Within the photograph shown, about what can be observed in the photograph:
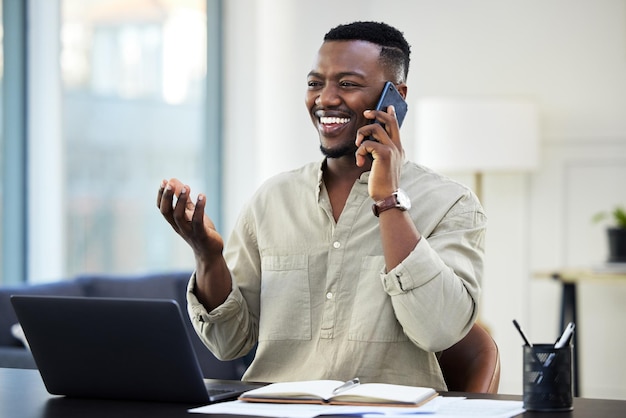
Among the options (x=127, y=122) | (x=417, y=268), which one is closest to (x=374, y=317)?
(x=417, y=268)

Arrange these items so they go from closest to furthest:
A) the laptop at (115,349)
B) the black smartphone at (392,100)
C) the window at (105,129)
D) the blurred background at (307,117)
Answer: the laptop at (115,349), the black smartphone at (392,100), the window at (105,129), the blurred background at (307,117)

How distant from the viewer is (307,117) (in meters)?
5.19

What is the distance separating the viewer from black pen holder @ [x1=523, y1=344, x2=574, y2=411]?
4.47ft

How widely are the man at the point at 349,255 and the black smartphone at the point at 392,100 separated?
0.03 meters

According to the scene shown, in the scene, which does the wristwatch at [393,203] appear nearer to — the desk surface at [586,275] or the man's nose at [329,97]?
the man's nose at [329,97]

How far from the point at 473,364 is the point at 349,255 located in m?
0.31

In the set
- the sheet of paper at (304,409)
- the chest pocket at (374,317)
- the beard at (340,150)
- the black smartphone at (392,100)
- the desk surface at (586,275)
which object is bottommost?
the desk surface at (586,275)

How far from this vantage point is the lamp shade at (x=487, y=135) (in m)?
4.70

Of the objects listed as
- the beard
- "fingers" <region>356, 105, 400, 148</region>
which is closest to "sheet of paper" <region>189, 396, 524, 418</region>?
"fingers" <region>356, 105, 400, 148</region>

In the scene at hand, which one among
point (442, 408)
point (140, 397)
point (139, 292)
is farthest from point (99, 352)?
point (139, 292)

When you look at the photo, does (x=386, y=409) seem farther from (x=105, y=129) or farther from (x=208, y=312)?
(x=105, y=129)

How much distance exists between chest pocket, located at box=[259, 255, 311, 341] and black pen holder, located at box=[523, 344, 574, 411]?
2.03 ft

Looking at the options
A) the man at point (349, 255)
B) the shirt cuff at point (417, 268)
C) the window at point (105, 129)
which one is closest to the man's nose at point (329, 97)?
the man at point (349, 255)

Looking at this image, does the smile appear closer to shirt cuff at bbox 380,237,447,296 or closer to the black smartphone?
the black smartphone
